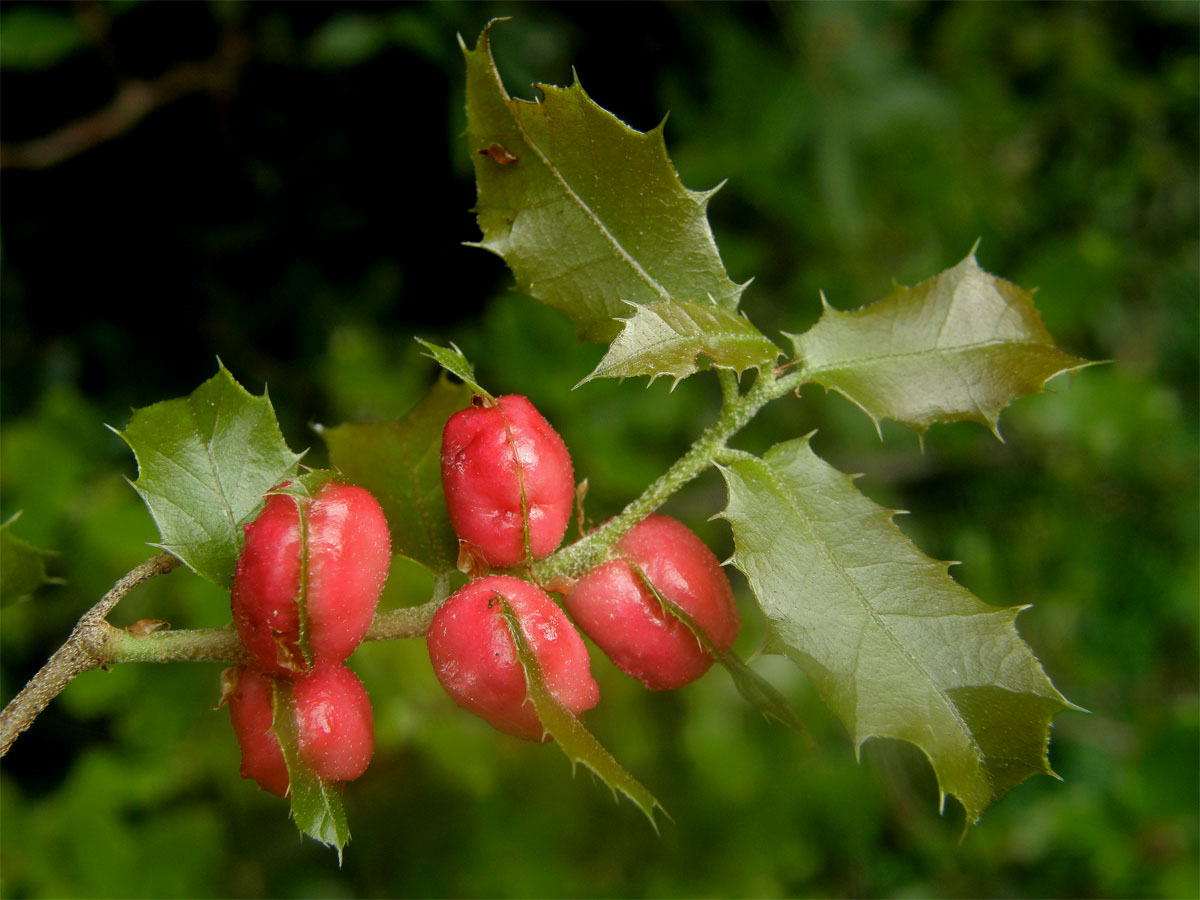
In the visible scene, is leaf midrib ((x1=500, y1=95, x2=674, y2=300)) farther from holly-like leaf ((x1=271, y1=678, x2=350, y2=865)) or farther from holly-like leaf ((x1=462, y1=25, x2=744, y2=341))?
holly-like leaf ((x1=271, y1=678, x2=350, y2=865))

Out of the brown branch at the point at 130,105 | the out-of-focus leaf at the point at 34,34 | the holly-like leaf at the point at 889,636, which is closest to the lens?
the holly-like leaf at the point at 889,636

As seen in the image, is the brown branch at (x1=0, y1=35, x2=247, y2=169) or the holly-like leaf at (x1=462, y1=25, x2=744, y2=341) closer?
the holly-like leaf at (x1=462, y1=25, x2=744, y2=341)

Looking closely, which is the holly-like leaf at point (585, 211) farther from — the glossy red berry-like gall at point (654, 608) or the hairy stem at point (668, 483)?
the glossy red berry-like gall at point (654, 608)

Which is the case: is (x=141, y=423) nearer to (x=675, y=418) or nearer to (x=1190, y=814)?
(x=675, y=418)

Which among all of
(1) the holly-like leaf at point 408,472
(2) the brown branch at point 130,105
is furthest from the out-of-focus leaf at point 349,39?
(1) the holly-like leaf at point 408,472

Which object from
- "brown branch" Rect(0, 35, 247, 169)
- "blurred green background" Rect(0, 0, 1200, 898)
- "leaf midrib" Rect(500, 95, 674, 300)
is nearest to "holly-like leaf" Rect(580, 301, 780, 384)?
"leaf midrib" Rect(500, 95, 674, 300)

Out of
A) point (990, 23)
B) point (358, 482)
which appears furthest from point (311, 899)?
point (990, 23)

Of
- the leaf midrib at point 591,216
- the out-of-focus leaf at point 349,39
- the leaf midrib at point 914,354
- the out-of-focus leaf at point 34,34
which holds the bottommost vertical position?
the out-of-focus leaf at point 34,34
